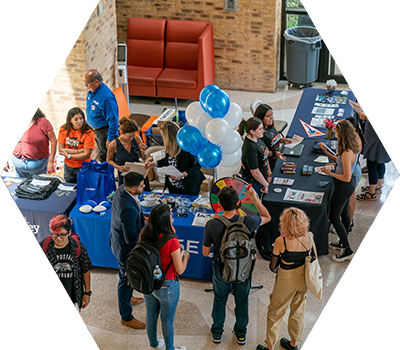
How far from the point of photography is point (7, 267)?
12.9ft

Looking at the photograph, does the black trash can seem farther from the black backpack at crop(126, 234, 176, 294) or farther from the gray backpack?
the black backpack at crop(126, 234, 176, 294)

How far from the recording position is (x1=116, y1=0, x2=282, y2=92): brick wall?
9148mm

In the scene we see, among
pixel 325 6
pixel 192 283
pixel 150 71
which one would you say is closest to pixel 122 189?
pixel 192 283

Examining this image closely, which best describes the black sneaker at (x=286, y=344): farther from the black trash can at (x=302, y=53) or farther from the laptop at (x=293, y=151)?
the black trash can at (x=302, y=53)

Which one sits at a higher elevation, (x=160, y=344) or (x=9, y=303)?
(x=9, y=303)

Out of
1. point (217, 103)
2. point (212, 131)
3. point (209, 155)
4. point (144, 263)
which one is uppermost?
point (217, 103)

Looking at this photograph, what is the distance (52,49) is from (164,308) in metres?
4.37

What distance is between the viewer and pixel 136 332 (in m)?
4.48

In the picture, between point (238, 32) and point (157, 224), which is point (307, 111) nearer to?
point (238, 32)

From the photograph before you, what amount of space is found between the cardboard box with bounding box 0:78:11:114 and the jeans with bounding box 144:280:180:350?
454 centimetres

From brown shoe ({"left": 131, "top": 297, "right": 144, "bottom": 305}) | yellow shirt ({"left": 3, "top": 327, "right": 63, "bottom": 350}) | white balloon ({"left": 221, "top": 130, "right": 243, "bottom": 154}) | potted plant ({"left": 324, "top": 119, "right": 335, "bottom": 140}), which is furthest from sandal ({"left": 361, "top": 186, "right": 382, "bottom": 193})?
yellow shirt ({"left": 3, "top": 327, "right": 63, "bottom": 350})

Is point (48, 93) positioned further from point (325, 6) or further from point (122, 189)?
point (325, 6)

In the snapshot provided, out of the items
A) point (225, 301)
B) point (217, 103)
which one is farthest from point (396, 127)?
point (225, 301)

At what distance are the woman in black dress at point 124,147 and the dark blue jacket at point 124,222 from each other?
51.7 inches
